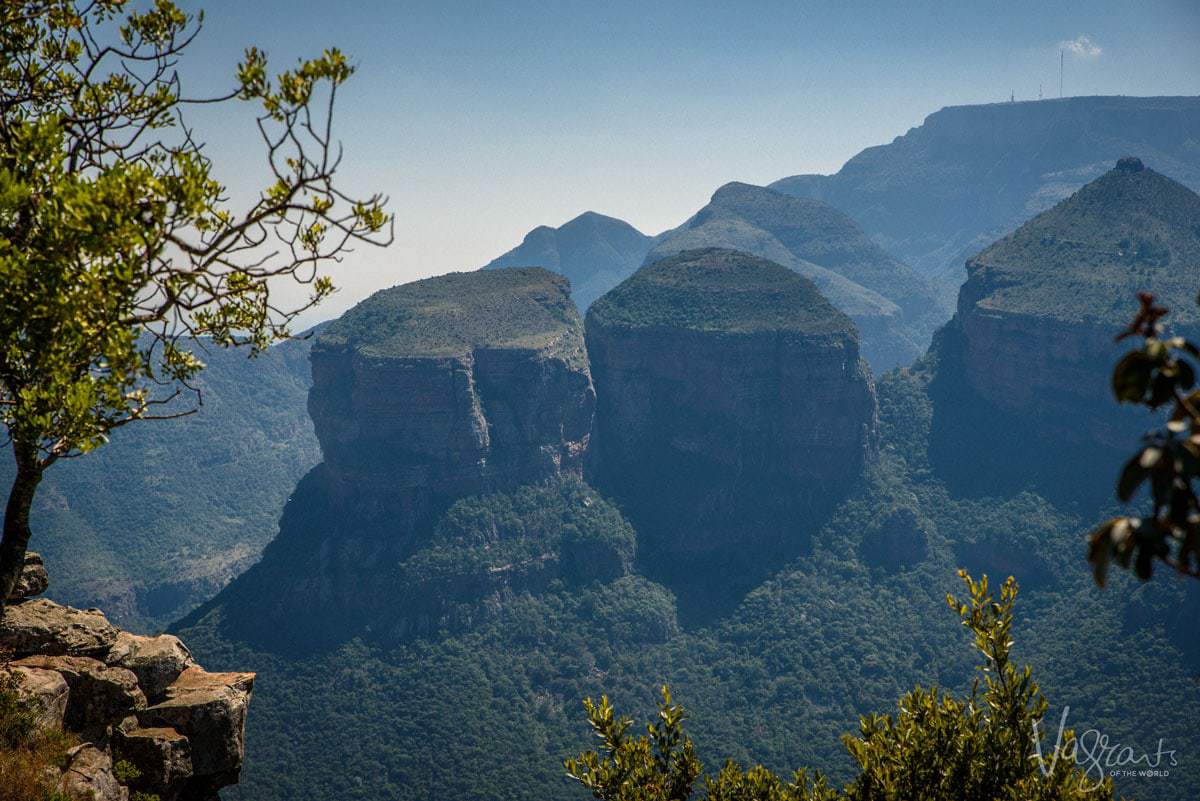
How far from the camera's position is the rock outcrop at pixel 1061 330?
102 m

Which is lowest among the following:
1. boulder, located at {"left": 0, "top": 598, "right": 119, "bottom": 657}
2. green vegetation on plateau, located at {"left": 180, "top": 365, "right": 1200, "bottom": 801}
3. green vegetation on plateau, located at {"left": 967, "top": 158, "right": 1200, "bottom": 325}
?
green vegetation on plateau, located at {"left": 180, "top": 365, "right": 1200, "bottom": 801}

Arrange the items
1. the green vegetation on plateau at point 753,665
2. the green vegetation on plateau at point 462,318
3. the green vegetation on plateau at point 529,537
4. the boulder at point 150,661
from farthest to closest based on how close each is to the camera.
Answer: the green vegetation on plateau at point 462,318 < the green vegetation on plateau at point 529,537 < the green vegetation on plateau at point 753,665 < the boulder at point 150,661

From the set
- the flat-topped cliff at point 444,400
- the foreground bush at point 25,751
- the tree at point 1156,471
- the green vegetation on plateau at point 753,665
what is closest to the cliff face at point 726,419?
the green vegetation on plateau at point 753,665

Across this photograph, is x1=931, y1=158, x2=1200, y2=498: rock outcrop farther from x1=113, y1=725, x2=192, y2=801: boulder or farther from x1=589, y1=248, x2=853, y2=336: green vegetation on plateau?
x1=113, y1=725, x2=192, y2=801: boulder

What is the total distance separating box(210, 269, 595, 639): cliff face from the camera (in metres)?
96.4

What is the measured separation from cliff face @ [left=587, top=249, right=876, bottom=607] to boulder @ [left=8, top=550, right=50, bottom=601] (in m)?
94.7

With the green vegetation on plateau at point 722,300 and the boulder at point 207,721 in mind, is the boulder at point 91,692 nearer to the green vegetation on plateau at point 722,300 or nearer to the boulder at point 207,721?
the boulder at point 207,721

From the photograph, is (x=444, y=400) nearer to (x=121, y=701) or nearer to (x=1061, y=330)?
(x=1061, y=330)

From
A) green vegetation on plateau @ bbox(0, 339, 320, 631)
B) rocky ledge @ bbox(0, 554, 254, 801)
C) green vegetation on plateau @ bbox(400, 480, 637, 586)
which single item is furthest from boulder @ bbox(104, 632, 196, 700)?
green vegetation on plateau @ bbox(0, 339, 320, 631)

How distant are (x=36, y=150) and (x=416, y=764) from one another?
243ft

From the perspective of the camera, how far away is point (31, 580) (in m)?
18.5

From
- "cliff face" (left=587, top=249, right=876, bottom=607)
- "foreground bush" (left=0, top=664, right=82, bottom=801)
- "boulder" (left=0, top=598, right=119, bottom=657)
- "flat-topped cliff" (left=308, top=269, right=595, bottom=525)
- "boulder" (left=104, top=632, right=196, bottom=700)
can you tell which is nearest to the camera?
"foreground bush" (left=0, top=664, right=82, bottom=801)

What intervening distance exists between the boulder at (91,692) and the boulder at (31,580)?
2.14m

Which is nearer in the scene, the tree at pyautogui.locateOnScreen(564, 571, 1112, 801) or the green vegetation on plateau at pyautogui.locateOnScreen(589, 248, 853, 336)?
the tree at pyautogui.locateOnScreen(564, 571, 1112, 801)
